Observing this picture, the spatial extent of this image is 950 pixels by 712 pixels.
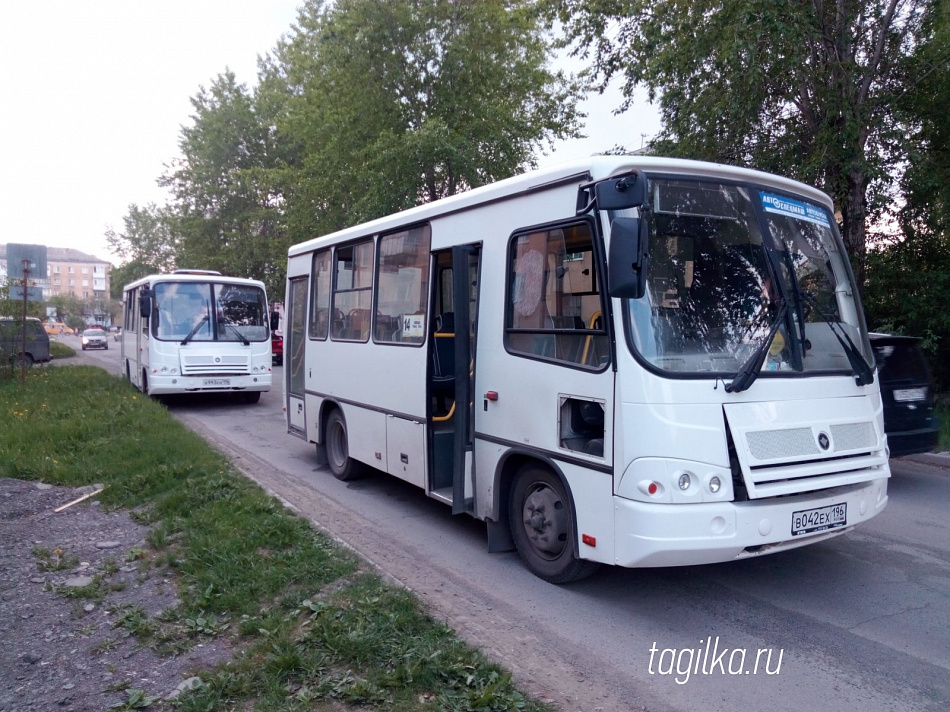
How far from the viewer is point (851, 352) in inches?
206

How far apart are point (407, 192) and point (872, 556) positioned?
564 inches

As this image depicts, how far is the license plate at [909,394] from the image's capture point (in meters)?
8.32

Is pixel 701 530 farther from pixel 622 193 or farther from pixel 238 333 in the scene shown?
pixel 238 333

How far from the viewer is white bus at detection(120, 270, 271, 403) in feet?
51.6

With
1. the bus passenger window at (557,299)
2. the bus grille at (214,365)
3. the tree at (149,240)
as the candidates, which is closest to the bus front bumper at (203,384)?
the bus grille at (214,365)

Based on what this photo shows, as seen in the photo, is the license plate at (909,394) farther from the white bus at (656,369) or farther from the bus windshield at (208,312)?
the bus windshield at (208,312)

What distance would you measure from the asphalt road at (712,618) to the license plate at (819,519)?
1.92ft

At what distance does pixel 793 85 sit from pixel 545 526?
9895mm

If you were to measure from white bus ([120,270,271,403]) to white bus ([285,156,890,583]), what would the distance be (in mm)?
10808

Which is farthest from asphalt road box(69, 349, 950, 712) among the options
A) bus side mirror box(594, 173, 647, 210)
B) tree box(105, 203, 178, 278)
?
tree box(105, 203, 178, 278)

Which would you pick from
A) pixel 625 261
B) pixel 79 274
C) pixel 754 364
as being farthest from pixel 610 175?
pixel 79 274

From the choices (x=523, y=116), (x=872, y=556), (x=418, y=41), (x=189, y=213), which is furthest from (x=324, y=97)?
(x=872, y=556)

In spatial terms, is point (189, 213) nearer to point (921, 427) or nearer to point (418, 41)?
point (418, 41)

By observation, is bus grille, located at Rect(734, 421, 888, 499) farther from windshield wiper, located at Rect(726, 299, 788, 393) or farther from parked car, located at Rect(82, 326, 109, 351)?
parked car, located at Rect(82, 326, 109, 351)
